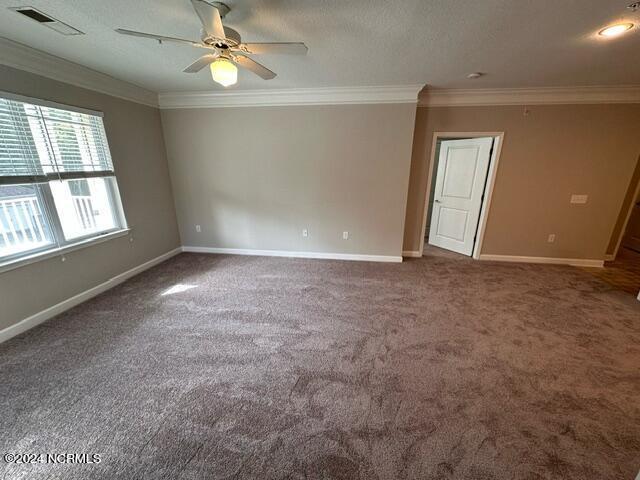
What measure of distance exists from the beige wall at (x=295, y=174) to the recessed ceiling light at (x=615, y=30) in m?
1.77

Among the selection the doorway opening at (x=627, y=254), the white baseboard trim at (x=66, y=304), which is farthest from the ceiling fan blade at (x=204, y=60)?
the doorway opening at (x=627, y=254)

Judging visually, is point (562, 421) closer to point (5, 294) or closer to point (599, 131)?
point (599, 131)

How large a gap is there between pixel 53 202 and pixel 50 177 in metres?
0.25

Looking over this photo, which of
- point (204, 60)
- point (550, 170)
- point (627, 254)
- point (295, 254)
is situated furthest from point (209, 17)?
point (627, 254)

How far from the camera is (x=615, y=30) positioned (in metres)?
1.84

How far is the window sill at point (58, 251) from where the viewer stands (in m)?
2.20

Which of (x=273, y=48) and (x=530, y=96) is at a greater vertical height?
(x=530, y=96)

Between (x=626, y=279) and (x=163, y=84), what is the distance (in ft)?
22.6

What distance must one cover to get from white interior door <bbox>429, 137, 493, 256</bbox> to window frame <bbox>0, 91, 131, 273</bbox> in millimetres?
5070

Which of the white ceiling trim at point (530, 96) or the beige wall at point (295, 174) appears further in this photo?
the beige wall at point (295, 174)

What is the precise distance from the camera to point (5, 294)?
2.18m

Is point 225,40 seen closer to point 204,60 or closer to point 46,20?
point 204,60

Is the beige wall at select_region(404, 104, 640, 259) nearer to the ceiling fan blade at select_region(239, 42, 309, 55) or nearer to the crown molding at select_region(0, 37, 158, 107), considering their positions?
the ceiling fan blade at select_region(239, 42, 309, 55)

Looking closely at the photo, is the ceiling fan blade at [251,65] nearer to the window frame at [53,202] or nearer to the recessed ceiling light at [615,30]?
the window frame at [53,202]
